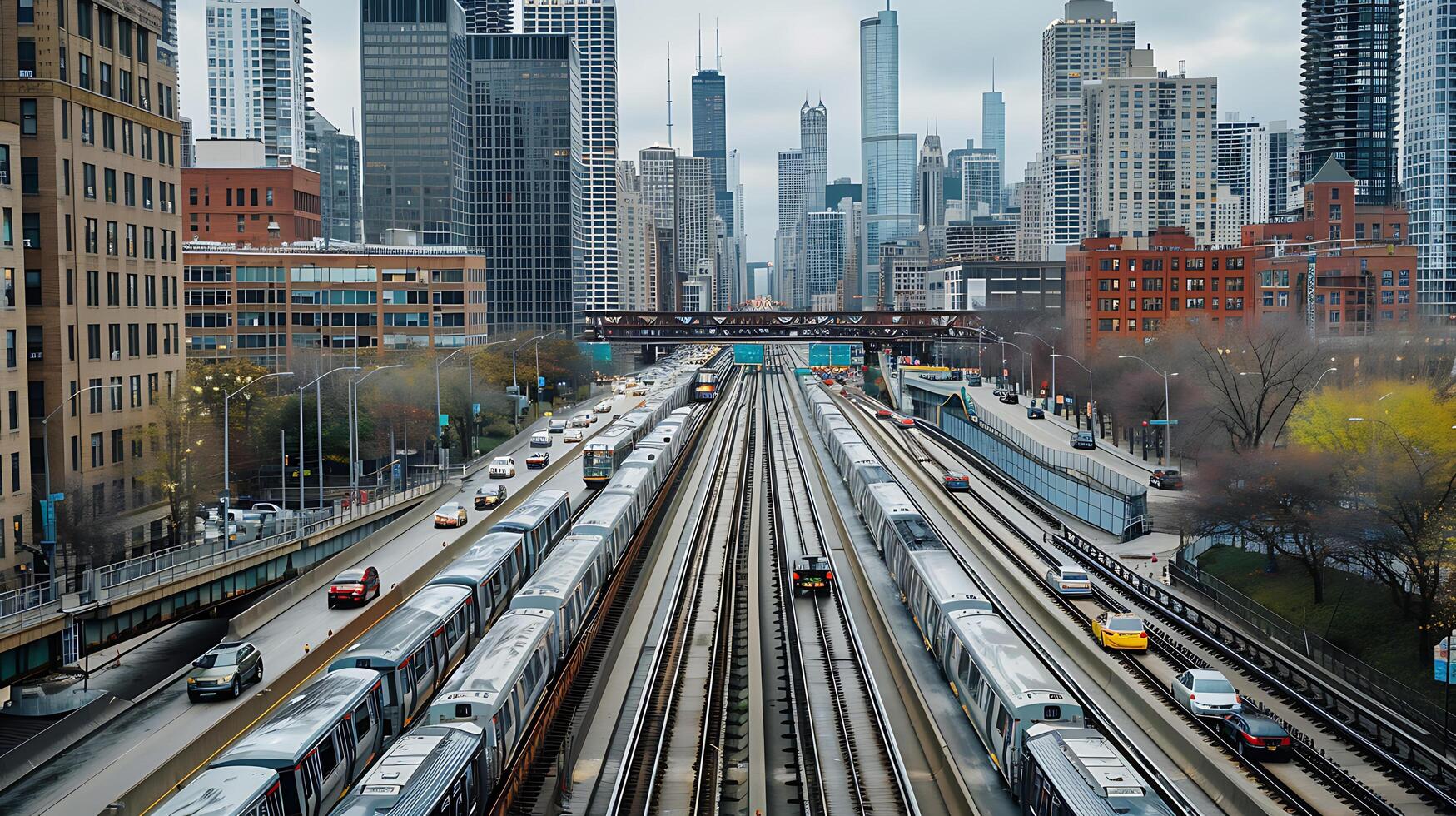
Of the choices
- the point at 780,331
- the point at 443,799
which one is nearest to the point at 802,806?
the point at 443,799

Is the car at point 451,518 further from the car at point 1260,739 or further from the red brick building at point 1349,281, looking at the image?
the red brick building at point 1349,281

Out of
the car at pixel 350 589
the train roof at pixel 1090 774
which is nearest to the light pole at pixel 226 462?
the car at pixel 350 589

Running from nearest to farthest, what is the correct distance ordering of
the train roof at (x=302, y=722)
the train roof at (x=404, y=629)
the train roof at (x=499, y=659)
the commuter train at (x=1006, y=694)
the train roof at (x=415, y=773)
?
the train roof at (x=415, y=773), the commuter train at (x=1006, y=694), the train roof at (x=302, y=722), the train roof at (x=499, y=659), the train roof at (x=404, y=629)

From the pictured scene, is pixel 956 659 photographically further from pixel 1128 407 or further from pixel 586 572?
pixel 1128 407

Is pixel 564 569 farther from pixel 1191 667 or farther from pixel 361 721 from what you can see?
pixel 1191 667

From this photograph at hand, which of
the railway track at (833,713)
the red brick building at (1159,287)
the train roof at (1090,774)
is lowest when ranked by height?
the railway track at (833,713)
